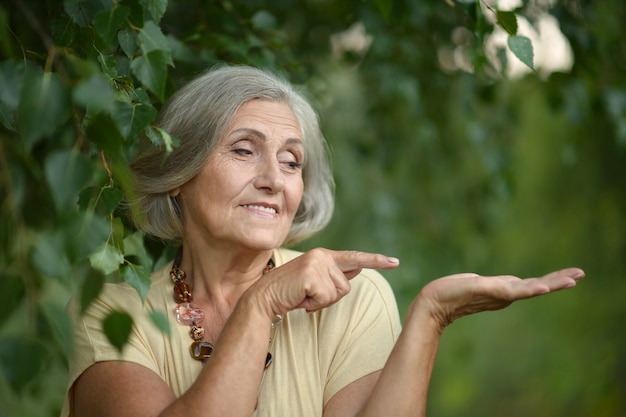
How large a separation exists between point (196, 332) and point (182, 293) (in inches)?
5.7

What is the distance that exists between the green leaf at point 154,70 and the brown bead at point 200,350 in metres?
0.92

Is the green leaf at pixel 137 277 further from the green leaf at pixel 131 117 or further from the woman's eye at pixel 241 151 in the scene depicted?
the woman's eye at pixel 241 151

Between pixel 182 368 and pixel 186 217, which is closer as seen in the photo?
pixel 182 368

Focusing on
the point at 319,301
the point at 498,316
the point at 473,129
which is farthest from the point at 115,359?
the point at 498,316

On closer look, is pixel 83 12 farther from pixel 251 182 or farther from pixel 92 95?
pixel 251 182

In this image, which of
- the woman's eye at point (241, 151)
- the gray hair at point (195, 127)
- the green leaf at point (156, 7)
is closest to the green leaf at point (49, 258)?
the green leaf at point (156, 7)

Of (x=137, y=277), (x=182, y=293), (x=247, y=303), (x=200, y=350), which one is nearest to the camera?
(x=137, y=277)

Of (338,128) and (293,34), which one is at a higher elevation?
(293,34)

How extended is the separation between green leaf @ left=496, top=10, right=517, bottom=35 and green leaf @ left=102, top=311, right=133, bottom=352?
940 millimetres

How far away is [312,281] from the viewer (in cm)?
177

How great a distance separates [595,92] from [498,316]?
2.84 m

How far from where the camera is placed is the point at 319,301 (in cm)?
179

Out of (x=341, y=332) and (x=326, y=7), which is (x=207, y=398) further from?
(x=326, y=7)

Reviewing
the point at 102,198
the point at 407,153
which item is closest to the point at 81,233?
the point at 102,198
